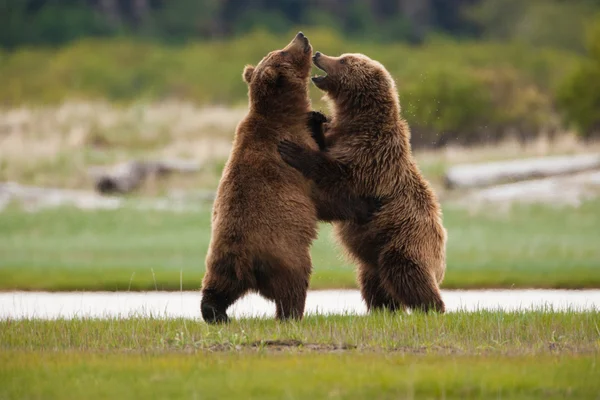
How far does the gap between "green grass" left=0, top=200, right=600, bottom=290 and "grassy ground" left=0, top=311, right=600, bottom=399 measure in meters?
1.40

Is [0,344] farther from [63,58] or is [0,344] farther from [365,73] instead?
[63,58]

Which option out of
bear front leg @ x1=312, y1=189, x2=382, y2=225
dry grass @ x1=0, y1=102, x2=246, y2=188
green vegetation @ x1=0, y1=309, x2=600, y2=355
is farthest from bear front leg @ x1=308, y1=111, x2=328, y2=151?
dry grass @ x1=0, y1=102, x2=246, y2=188

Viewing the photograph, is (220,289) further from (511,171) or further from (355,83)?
(511,171)

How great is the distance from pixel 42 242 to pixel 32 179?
218 inches

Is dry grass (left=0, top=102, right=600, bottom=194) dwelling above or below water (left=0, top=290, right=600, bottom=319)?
above

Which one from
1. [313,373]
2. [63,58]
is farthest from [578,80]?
[313,373]

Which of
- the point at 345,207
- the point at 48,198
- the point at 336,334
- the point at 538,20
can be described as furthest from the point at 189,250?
the point at 538,20

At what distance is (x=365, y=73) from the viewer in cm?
761

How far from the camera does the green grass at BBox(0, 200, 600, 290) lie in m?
11.6

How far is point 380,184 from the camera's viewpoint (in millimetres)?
7383

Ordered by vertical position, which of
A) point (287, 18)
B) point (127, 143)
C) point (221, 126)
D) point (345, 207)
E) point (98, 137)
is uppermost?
point (287, 18)

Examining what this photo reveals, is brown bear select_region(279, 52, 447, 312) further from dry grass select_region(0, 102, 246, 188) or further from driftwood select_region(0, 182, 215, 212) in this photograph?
dry grass select_region(0, 102, 246, 188)

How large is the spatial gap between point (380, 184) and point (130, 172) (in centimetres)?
1384

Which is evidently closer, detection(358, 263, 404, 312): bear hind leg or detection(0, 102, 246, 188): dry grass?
detection(358, 263, 404, 312): bear hind leg
